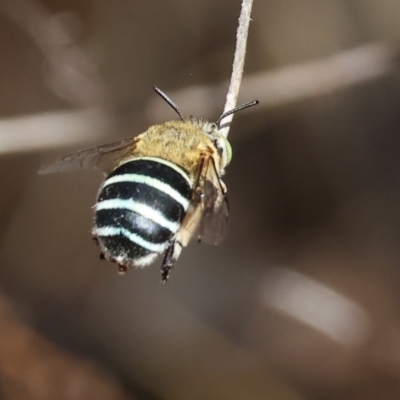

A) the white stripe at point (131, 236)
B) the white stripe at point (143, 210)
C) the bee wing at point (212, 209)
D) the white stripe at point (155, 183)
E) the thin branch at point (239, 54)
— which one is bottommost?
the white stripe at point (131, 236)

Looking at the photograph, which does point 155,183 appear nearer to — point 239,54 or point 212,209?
point 212,209

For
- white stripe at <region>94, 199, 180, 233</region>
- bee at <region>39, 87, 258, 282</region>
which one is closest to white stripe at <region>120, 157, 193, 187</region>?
bee at <region>39, 87, 258, 282</region>

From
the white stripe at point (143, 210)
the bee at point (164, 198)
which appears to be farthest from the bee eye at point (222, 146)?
the white stripe at point (143, 210)

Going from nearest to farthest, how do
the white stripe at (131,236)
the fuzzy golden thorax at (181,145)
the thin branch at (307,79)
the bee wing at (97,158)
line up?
the white stripe at (131,236) → the fuzzy golden thorax at (181,145) → the bee wing at (97,158) → the thin branch at (307,79)

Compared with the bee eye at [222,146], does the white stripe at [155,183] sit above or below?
below

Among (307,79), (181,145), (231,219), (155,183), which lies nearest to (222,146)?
(181,145)

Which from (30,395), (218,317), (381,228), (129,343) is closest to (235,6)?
(381,228)

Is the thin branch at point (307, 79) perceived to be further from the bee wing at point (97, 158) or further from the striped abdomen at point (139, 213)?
the striped abdomen at point (139, 213)
